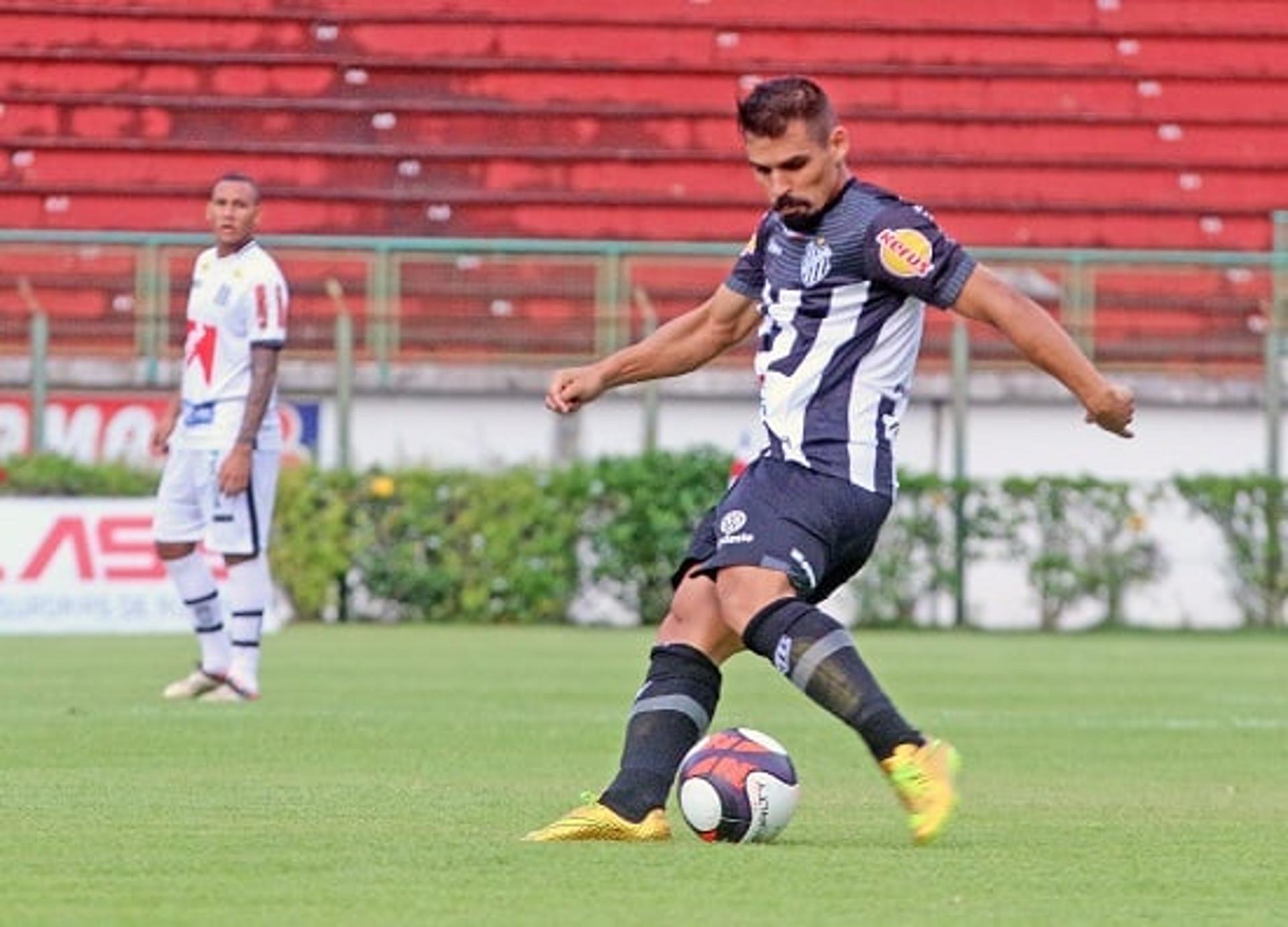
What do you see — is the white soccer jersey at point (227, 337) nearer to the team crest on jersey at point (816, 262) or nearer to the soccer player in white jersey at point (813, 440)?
the soccer player in white jersey at point (813, 440)

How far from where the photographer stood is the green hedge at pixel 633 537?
23.9 metres

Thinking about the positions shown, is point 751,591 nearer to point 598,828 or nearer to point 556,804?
point 598,828

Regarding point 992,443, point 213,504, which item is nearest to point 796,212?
point 213,504

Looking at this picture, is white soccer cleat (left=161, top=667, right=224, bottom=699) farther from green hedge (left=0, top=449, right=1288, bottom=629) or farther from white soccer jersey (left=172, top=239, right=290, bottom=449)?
green hedge (left=0, top=449, right=1288, bottom=629)

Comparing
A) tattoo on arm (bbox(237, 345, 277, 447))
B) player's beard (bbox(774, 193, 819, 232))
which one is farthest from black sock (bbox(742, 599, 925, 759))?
tattoo on arm (bbox(237, 345, 277, 447))

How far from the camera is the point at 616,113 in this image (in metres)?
28.4

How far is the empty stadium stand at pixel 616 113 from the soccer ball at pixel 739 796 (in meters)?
19.8

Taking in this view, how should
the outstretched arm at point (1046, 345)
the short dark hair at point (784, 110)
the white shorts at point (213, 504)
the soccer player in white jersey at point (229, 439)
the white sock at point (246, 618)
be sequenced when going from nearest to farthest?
the outstretched arm at point (1046, 345) → the short dark hair at point (784, 110) → the soccer player in white jersey at point (229, 439) → the white shorts at point (213, 504) → the white sock at point (246, 618)

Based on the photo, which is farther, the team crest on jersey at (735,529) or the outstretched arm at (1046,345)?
the team crest on jersey at (735,529)

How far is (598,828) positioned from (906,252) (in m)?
1.46

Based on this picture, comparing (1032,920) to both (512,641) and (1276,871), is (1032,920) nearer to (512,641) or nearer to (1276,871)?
(1276,871)

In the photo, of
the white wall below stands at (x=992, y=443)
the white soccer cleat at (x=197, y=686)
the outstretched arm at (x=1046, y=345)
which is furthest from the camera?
the white wall below stands at (x=992, y=443)

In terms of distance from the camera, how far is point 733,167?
92.7 feet

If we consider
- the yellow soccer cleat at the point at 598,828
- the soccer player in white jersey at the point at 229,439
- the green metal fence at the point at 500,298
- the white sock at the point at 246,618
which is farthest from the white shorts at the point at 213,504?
the green metal fence at the point at 500,298
